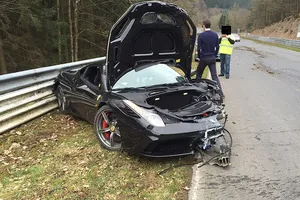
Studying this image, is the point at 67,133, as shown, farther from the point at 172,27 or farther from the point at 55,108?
the point at 172,27

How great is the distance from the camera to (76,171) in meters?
4.04

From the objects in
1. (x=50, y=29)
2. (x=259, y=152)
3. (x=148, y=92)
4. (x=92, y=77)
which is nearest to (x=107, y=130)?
(x=148, y=92)

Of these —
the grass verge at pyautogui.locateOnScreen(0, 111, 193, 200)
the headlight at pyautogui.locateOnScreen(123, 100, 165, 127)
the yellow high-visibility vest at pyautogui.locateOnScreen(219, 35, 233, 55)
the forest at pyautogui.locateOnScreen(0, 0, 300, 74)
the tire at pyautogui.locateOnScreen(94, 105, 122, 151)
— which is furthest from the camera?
the forest at pyautogui.locateOnScreen(0, 0, 300, 74)

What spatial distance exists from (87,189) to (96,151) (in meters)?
1.11

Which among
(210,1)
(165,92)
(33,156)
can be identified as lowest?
(33,156)

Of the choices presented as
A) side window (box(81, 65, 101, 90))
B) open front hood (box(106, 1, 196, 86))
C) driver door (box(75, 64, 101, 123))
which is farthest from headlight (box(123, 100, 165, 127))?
side window (box(81, 65, 101, 90))

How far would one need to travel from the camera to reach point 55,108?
684 cm

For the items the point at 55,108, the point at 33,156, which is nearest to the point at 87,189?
the point at 33,156

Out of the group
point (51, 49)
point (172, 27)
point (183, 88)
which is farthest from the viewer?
point (51, 49)

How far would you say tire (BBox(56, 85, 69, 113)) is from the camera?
247 inches

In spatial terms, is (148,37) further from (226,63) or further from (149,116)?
(226,63)

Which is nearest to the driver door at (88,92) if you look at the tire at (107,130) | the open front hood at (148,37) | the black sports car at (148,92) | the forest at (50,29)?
the black sports car at (148,92)

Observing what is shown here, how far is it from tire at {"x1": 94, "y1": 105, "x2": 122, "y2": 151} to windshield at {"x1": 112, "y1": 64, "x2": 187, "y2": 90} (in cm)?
46

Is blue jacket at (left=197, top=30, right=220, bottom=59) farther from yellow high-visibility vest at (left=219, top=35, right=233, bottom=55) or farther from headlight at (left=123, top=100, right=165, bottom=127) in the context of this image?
headlight at (left=123, top=100, right=165, bottom=127)
